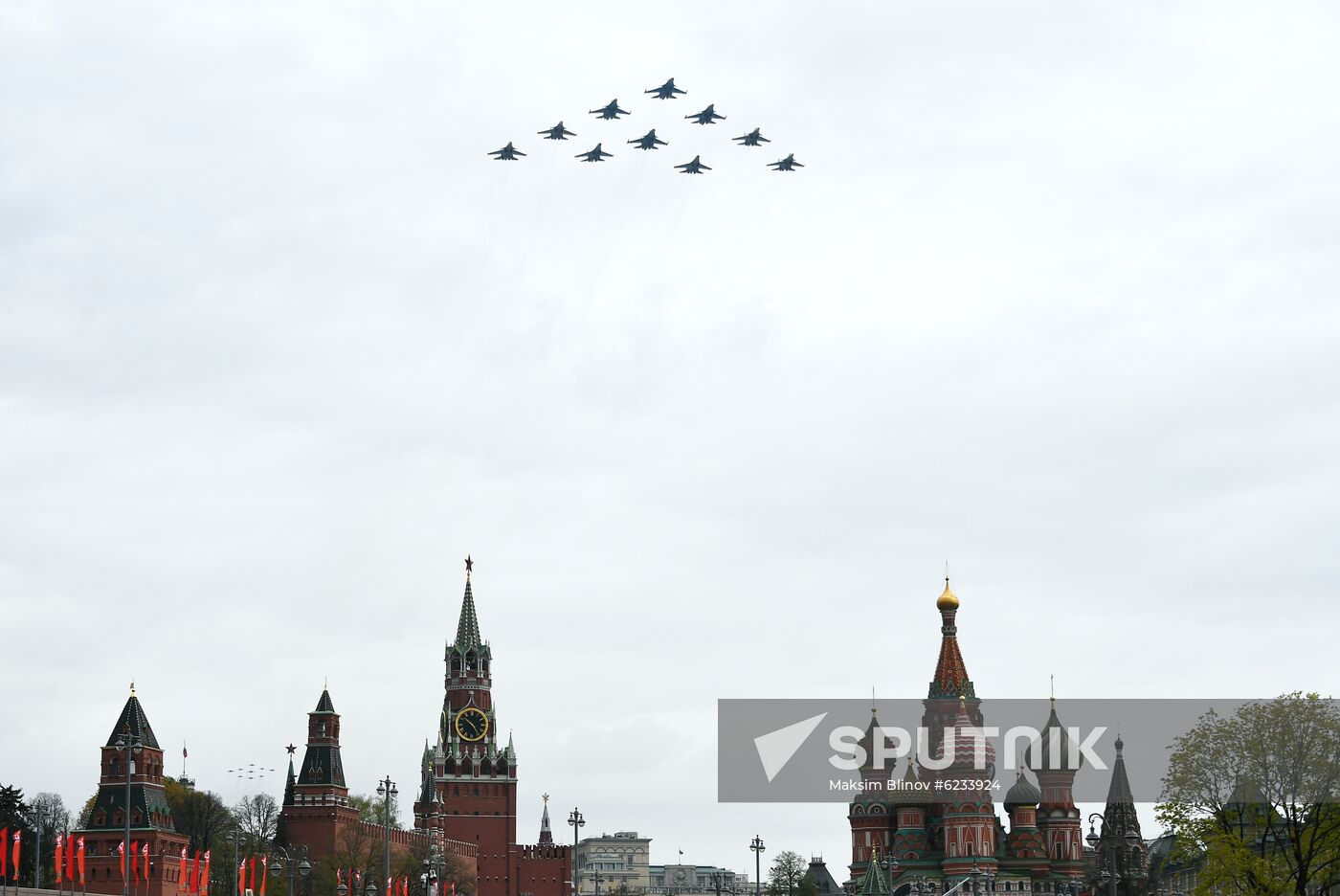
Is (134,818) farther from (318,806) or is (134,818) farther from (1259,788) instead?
(1259,788)

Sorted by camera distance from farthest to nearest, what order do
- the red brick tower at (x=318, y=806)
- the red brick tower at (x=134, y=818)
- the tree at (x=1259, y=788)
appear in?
the red brick tower at (x=318, y=806) → the red brick tower at (x=134, y=818) → the tree at (x=1259, y=788)

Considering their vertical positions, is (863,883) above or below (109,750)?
below

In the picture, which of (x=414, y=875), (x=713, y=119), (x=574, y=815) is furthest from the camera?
(x=414, y=875)

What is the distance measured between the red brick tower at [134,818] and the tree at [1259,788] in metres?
90.5

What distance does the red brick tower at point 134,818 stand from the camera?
508ft

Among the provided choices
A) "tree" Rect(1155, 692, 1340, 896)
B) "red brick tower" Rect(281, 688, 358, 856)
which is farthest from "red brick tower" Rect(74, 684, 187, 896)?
"tree" Rect(1155, 692, 1340, 896)

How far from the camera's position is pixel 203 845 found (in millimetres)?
194500

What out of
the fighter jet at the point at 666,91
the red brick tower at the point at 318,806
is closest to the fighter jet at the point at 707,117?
the fighter jet at the point at 666,91

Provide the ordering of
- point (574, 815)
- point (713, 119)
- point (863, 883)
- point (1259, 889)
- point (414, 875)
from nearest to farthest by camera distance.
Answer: point (1259, 889) < point (574, 815) < point (713, 119) < point (863, 883) < point (414, 875)

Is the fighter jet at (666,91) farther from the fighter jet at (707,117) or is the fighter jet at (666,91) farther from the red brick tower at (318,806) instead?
the red brick tower at (318,806)

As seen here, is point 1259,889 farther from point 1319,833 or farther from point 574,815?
point 574,815

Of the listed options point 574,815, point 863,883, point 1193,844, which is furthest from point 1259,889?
point 863,883

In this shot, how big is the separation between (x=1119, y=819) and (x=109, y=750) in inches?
3492

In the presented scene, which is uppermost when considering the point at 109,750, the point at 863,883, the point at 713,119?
the point at 713,119
